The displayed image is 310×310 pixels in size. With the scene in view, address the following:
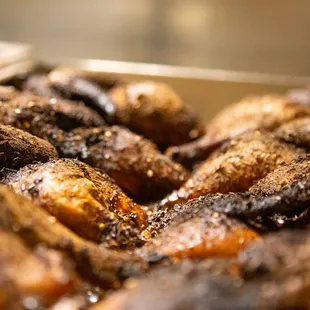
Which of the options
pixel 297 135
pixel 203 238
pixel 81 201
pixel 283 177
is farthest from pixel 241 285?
pixel 297 135

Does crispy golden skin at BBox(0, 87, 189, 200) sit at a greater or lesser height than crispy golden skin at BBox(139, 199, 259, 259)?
lesser

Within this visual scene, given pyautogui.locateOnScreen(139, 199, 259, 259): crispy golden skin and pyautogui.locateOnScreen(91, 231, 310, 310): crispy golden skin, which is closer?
pyautogui.locateOnScreen(91, 231, 310, 310): crispy golden skin

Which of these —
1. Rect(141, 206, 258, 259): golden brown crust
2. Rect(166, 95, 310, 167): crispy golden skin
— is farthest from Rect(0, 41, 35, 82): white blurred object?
Rect(141, 206, 258, 259): golden brown crust

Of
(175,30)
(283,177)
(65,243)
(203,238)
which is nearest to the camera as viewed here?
(65,243)

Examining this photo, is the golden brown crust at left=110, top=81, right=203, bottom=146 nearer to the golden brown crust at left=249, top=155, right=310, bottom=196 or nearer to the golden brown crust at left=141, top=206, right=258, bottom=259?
the golden brown crust at left=249, top=155, right=310, bottom=196

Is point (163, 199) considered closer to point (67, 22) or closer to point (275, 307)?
point (275, 307)

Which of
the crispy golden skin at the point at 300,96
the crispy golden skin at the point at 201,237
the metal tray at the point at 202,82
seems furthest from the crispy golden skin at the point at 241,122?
the crispy golden skin at the point at 201,237

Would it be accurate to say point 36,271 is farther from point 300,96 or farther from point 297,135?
point 300,96
